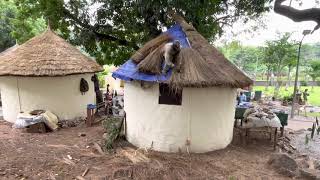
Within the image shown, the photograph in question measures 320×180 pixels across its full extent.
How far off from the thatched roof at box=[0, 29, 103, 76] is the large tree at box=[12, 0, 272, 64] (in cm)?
111

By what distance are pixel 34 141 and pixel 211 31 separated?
8.79 m

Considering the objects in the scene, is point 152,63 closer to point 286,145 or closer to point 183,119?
point 183,119

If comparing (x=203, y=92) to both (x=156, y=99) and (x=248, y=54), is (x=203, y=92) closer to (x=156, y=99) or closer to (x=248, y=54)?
(x=156, y=99)

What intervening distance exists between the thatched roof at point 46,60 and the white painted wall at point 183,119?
4.36 meters

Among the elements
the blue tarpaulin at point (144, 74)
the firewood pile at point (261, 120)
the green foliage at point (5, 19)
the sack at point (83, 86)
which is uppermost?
the green foliage at point (5, 19)

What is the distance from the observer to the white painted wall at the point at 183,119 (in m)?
9.63

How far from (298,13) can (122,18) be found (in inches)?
321

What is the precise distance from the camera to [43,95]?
13.6 metres

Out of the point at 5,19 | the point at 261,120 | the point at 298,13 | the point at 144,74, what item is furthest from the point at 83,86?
the point at 5,19

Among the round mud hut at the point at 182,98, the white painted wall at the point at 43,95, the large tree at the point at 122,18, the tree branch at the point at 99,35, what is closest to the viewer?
the round mud hut at the point at 182,98

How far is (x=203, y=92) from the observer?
Answer: 31.5 feet

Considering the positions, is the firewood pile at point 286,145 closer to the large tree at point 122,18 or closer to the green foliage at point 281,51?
the large tree at point 122,18

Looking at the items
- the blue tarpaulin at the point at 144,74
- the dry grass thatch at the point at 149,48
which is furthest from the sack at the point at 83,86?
the dry grass thatch at the point at 149,48

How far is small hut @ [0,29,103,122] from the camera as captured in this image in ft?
43.1
